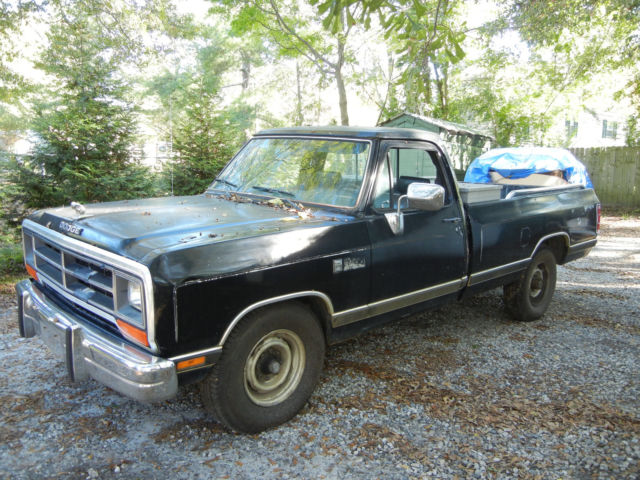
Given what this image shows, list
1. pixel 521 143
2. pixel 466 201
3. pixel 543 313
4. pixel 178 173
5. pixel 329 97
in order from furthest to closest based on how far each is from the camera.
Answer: pixel 329 97, pixel 521 143, pixel 178 173, pixel 543 313, pixel 466 201

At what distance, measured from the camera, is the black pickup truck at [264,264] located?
8.42 feet

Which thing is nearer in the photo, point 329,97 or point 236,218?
point 236,218

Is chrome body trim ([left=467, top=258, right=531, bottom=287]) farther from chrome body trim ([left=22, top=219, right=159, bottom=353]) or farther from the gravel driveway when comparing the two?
chrome body trim ([left=22, top=219, right=159, bottom=353])

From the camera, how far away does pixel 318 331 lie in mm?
3232

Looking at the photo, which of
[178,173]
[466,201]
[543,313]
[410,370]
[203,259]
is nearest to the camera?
[203,259]

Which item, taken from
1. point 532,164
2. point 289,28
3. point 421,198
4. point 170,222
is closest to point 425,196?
point 421,198

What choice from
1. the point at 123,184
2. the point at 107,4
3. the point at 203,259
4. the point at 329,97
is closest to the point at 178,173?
the point at 123,184

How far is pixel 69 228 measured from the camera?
3105mm

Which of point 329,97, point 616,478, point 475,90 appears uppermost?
point 329,97

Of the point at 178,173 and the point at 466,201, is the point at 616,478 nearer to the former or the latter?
the point at 466,201

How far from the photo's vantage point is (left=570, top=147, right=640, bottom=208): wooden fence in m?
15.8

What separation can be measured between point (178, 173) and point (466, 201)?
7615mm

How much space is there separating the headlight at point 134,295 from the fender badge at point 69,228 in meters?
0.62

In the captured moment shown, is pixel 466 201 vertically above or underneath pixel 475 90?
underneath
